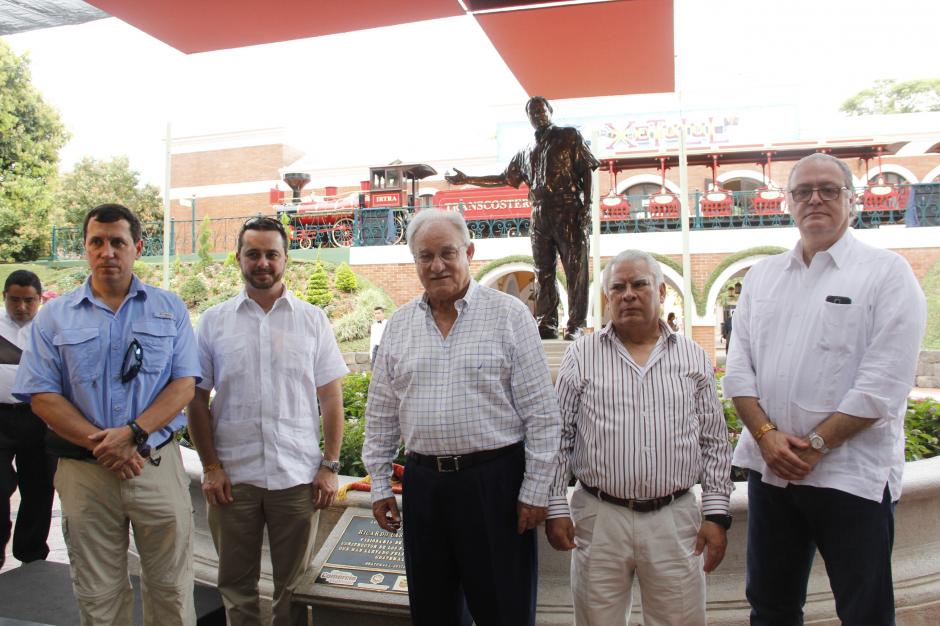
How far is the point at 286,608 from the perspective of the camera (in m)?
2.63

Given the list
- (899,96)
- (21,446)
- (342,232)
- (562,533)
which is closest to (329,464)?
(562,533)

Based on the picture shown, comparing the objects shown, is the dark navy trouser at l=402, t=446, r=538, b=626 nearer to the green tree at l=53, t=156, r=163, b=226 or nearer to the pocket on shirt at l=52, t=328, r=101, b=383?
the pocket on shirt at l=52, t=328, r=101, b=383

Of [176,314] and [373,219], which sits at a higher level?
[373,219]

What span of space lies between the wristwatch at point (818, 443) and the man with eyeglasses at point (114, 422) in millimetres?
2097

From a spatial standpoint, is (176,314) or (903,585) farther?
(903,585)

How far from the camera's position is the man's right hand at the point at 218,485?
2.50 metres

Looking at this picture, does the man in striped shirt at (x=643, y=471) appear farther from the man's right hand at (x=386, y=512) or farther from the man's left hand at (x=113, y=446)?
the man's left hand at (x=113, y=446)

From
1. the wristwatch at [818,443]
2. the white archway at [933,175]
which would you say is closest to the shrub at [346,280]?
the wristwatch at [818,443]

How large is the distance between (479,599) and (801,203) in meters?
1.61

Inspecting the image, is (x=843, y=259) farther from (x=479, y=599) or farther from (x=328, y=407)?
(x=328, y=407)

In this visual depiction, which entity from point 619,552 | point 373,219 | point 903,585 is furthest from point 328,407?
point 373,219

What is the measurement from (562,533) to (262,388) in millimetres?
1249

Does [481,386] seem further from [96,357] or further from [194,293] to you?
[194,293]

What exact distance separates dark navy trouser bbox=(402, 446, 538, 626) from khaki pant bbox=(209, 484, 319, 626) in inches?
24.9
